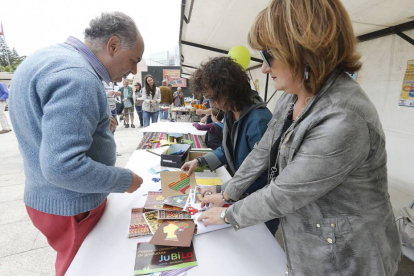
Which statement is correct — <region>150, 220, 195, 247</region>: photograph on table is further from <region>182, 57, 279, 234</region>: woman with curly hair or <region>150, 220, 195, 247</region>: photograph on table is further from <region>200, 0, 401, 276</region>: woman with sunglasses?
<region>182, 57, 279, 234</region>: woman with curly hair

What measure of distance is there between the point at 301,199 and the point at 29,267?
2.13 m

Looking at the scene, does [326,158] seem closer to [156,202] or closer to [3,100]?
[156,202]

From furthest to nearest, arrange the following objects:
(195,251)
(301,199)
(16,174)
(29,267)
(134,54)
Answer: (16,174) < (29,267) < (134,54) < (195,251) < (301,199)

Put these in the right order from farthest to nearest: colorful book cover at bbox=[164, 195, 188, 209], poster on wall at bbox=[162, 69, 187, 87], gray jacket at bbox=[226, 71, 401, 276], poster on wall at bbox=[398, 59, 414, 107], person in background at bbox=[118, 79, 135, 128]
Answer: poster on wall at bbox=[162, 69, 187, 87]
person in background at bbox=[118, 79, 135, 128]
poster on wall at bbox=[398, 59, 414, 107]
colorful book cover at bbox=[164, 195, 188, 209]
gray jacket at bbox=[226, 71, 401, 276]

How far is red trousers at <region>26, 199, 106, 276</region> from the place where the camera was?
0.86 meters

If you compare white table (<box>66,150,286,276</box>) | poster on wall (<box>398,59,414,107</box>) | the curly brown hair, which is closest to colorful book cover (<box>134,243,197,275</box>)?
white table (<box>66,150,286,276</box>)

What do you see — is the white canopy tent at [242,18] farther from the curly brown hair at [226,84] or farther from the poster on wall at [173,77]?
the poster on wall at [173,77]

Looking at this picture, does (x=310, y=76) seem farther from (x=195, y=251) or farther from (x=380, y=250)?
(x=195, y=251)

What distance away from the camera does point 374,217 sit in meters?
0.62

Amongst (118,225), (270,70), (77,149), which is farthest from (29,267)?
(270,70)

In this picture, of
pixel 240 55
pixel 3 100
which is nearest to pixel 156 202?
pixel 240 55

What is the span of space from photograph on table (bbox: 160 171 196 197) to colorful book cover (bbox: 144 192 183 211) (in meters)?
0.04

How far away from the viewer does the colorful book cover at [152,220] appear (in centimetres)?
93

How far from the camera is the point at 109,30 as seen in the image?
0.88m
